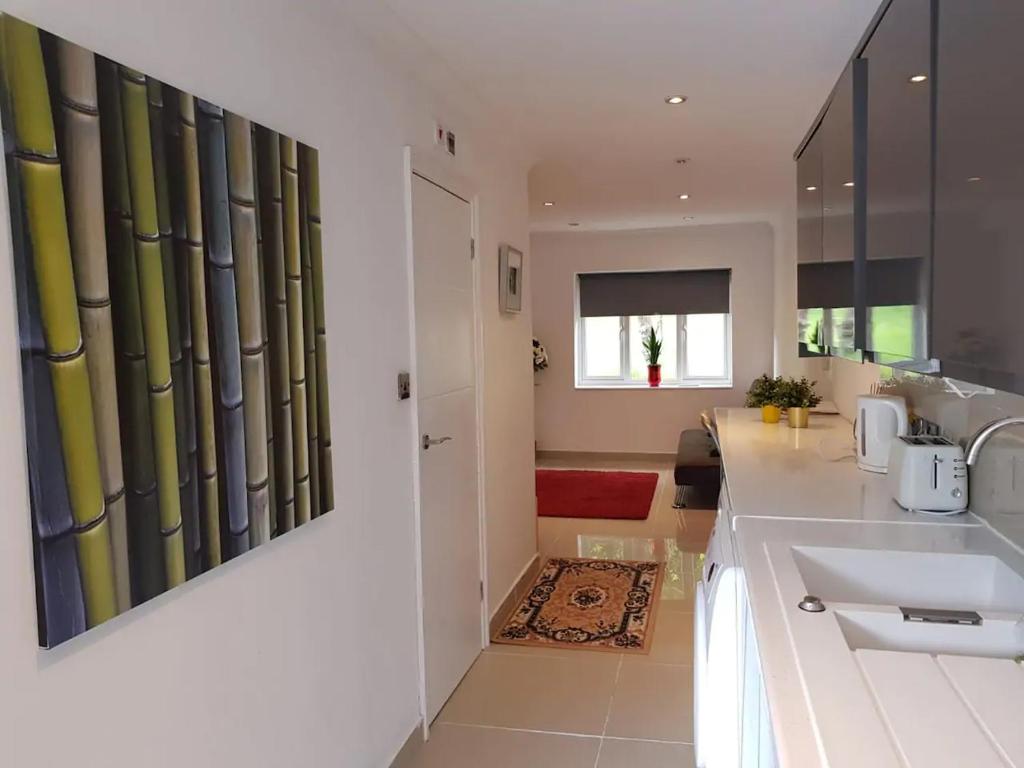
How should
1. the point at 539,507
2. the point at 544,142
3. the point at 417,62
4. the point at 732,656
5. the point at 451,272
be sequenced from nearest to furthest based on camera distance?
the point at 732,656, the point at 417,62, the point at 451,272, the point at 544,142, the point at 539,507

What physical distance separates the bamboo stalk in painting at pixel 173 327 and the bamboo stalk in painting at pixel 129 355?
7 centimetres

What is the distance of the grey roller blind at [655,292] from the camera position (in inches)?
290

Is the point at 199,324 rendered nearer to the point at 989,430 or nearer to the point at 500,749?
the point at 989,430

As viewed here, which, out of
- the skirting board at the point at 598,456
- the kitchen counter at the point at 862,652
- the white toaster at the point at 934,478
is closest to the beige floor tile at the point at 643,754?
the kitchen counter at the point at 862,652

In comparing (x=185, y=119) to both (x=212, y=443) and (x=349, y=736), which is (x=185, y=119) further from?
(x=349, y=736)

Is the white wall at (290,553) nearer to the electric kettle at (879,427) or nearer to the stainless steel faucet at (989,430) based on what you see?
the stainless steel faucet at (989,430)

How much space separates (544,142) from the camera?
12.1 ft

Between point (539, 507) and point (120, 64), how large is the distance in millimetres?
4833

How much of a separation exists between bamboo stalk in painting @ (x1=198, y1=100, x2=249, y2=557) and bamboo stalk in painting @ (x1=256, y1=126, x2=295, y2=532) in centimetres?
13

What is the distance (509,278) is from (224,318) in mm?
2233

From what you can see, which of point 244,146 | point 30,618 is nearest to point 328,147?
point 244,146

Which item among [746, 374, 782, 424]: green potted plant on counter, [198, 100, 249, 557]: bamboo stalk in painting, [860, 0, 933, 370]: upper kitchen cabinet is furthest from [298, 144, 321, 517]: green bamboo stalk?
[746, 374, 782, 424]: green potted plant on counter

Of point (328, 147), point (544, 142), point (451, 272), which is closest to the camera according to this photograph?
point (328, 147)

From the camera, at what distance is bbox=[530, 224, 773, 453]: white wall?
7.19 m
